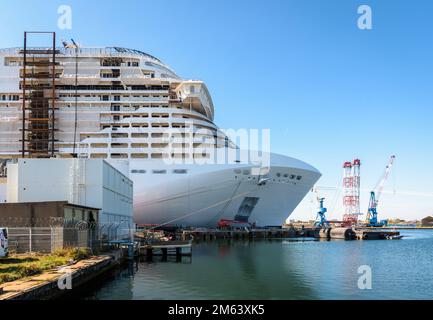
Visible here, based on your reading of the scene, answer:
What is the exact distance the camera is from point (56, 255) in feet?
75.3

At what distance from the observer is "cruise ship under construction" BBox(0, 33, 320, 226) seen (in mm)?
44969

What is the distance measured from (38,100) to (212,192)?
81.2 ft

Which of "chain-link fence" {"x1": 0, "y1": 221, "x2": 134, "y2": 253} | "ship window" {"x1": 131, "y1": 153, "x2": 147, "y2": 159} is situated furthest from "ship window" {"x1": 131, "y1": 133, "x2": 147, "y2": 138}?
"chain-link fence" {"x1": 0, "y1": 221, "x2": 134, "y2": 253}

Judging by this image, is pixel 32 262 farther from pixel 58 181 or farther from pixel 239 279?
pixel 58 181

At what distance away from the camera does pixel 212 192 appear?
45.2m

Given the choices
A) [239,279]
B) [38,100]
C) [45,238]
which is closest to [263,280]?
[239,279]

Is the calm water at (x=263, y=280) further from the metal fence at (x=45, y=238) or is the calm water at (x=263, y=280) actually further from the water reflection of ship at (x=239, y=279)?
the metal fence at (x=45, y=238)

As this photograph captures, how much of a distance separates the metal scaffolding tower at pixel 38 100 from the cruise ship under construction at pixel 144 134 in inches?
4.7

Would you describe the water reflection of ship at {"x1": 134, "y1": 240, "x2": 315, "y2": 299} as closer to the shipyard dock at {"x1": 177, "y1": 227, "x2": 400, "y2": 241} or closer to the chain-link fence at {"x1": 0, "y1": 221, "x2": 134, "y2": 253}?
the chain-link fence at {"x1": 0, "y1": 221, "x2": 134, "y2": 253}

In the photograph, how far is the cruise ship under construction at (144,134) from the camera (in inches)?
1770

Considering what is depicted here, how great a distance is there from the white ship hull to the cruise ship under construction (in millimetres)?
99

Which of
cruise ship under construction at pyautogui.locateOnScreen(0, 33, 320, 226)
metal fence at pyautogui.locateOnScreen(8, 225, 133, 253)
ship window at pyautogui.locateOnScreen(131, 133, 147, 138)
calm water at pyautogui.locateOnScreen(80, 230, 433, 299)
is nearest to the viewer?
calm water at pyautogui.locateOnScreen(80, 230, 433, 299)

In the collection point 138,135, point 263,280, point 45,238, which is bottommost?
point 263,280
